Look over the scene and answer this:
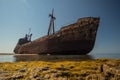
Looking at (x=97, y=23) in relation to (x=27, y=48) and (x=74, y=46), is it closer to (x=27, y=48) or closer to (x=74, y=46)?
(x=74, y=46)

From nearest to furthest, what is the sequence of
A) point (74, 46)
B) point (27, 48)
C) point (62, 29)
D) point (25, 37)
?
point (74, 46) → point (62, 29) → point (27, 48) → point (25, 37)

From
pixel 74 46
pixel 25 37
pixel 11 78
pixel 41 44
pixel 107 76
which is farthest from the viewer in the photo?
pixel 25 37

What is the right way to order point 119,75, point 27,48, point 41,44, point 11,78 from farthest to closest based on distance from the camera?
1. point 27,48
2. point 41,44
3. point 11,78
4. point 119,75

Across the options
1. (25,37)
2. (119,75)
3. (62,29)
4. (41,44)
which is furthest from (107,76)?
(25,37)

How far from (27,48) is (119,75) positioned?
57.5m

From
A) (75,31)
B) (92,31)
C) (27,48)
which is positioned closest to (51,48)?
(75,31)

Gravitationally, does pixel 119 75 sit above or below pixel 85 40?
below

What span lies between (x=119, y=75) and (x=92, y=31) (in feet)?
115

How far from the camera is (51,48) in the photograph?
43.6m

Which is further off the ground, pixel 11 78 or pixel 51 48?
pixel 51 48

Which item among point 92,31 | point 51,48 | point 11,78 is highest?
point 92,31

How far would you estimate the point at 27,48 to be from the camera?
60562 mm

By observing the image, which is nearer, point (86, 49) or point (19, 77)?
point (19, 77)

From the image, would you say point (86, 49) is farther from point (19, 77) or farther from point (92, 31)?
point (19, 77)
